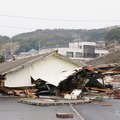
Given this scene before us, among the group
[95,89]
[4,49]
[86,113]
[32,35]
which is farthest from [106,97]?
[32,35]

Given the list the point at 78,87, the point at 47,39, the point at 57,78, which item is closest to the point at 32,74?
the point at 57,78

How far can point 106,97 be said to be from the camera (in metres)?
22.5

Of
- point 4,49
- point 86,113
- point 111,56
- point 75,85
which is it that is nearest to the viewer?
point 86,113

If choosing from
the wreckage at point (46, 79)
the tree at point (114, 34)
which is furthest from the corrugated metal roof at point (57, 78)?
the tree at point (114, 34)

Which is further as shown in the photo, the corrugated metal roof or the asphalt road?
the corrugated metal roof

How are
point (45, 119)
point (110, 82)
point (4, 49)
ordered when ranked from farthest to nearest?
point (4, 49)
point (110, 82)
point (45, 119)

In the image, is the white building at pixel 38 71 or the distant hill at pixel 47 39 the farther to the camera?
the distant hill at pixel 47 39

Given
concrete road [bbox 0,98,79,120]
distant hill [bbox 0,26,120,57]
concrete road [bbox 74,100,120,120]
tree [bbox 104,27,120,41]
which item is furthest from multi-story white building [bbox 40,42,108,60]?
concrete road [bbox 0,98,79,120]

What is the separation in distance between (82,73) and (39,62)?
11.7ft

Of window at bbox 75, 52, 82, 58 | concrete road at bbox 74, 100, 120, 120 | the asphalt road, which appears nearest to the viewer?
the asphalt road

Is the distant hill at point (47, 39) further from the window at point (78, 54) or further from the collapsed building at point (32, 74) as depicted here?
the collapsed building at point (32, 74)

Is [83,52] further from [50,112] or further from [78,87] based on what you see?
[50,112]

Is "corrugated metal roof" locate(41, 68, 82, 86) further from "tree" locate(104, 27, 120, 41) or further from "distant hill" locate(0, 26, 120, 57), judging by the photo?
"tree" locate(104, 27, 120, 41)

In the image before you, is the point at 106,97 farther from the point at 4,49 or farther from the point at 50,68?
the point at 4,49
